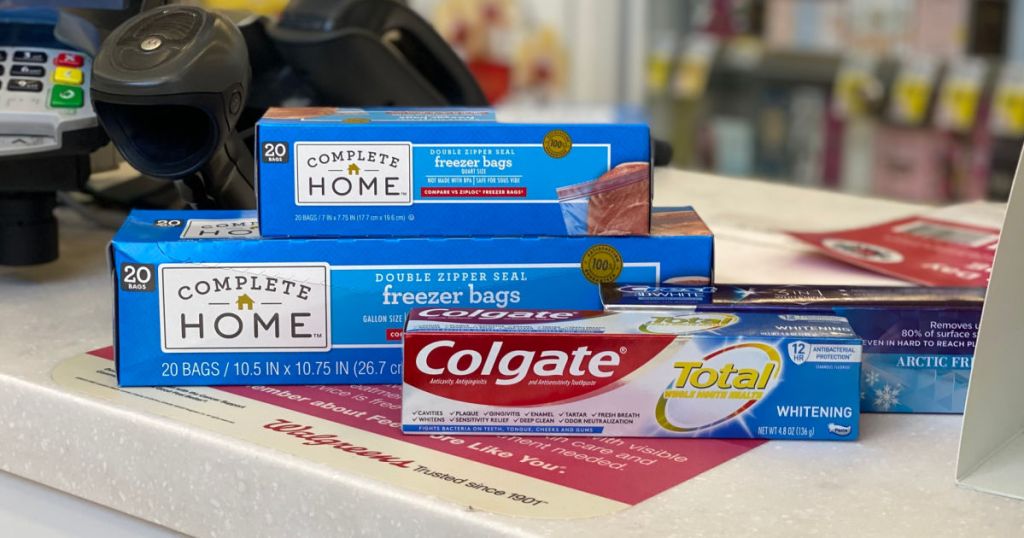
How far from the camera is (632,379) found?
2.24 feet

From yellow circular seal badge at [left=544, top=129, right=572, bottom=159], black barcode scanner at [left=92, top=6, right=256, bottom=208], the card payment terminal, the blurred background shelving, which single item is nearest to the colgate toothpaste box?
yellow circular seal badge at [left=544, top=129, right=572, bottom=159]

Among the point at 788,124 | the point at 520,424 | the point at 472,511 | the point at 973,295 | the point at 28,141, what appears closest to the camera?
the point at 472,511

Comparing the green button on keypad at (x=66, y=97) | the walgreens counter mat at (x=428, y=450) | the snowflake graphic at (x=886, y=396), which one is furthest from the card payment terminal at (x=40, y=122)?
the snowflake graphic at (x=886, y=396)

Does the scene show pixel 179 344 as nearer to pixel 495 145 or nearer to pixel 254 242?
pixel 254 242

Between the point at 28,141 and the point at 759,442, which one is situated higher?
the point at 28,141

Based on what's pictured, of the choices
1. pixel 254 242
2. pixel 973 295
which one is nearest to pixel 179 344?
pixel 254 242

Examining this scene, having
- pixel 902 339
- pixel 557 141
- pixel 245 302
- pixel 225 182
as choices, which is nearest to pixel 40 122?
pixel 225 182

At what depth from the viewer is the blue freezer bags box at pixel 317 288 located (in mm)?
747

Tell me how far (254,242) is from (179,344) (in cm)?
8

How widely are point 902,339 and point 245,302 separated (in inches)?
15.2

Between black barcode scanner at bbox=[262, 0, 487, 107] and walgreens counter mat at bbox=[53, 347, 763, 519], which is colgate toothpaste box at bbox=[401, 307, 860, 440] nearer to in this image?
walgreens counter mat at bbox=[53, 347, 763, 519]

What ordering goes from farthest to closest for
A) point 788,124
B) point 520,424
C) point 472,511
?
point 788,124, point 520,424, point 472,511

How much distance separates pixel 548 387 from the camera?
0.69 meters

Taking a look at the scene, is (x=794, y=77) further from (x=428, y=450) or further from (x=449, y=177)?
(x=428, y=450)
